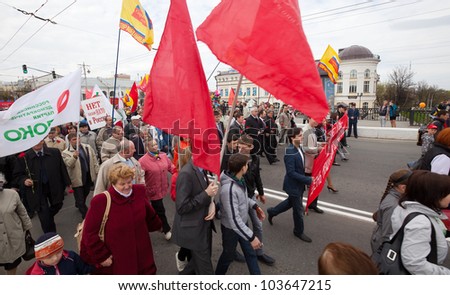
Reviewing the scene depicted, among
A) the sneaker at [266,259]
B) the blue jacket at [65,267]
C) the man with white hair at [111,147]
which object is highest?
the man with white hair at [111,147]

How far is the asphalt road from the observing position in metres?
3.49

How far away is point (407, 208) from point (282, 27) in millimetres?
1734

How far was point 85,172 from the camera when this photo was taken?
4.81m

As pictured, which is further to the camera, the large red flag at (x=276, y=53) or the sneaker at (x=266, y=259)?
the sneaker at (x=266, y=259)

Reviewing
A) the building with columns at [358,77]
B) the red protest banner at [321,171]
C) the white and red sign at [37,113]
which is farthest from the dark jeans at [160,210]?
the building with columns at [358,77]

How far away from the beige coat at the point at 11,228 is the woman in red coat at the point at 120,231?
1.22 m

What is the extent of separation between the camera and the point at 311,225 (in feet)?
14.6

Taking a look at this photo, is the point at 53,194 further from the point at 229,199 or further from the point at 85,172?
the point at 229,199

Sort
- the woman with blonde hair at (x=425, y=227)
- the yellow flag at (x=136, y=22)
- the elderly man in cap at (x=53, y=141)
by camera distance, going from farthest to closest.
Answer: the yellow flag at (x=136, y=22) → the elderly man in cap at (x=53, y=141) → the woman with blonde hair at (x=425, y=227)

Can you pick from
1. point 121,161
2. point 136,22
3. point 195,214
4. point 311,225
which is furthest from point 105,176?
point 136,22

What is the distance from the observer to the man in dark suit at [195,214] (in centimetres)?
259

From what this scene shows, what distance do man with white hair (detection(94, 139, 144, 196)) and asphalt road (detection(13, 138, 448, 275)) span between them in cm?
116

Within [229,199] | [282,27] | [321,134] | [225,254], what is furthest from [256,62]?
[321,134]

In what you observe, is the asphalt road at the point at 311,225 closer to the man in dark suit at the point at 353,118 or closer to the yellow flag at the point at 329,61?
the yellow flag at the point at 329,61
